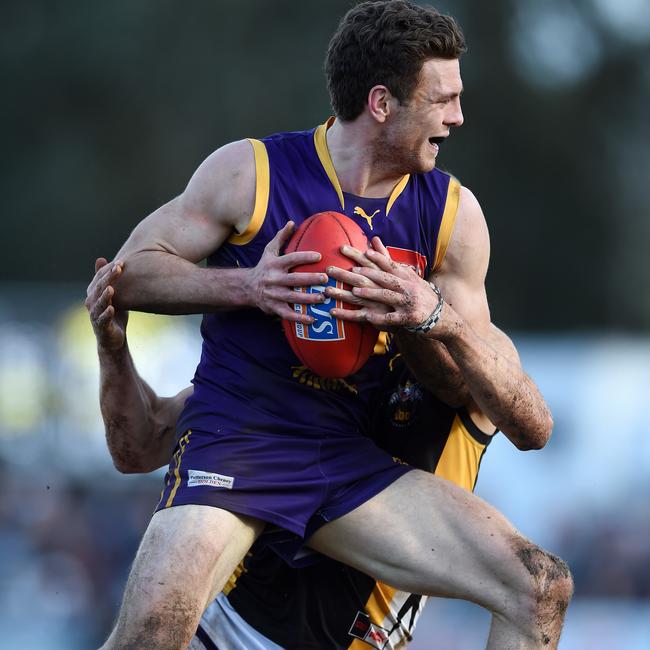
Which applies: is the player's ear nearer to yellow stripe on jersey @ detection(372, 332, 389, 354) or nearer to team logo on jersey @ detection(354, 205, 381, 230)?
team logo on jersey @ detection(354, 205, 381, 230)

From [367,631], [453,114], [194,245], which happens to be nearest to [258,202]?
[194,245]

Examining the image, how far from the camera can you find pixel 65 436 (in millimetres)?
11711

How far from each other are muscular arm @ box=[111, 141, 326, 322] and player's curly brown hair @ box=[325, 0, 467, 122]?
46 cm

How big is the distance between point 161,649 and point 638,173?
57.2 ft

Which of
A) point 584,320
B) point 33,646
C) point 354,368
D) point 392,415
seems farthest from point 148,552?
point 584,320

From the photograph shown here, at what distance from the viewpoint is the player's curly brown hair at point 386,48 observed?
501 cm

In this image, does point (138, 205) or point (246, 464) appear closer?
point (246, 464)

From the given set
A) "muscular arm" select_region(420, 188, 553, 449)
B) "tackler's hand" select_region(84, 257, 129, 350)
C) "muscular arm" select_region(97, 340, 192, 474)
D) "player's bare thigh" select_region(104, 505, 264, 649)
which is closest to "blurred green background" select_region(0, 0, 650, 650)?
"muscular arm" select_region(97, 340, 192, 474)

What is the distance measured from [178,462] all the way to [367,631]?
3.95 feet

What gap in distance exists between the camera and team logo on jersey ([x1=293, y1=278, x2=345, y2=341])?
4.63 m

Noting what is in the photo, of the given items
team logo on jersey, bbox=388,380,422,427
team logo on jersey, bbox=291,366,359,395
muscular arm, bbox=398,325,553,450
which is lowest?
team logo on jersey, bbox=388,380,422,427

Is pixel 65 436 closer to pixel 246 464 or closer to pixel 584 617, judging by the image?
pixel 584 617

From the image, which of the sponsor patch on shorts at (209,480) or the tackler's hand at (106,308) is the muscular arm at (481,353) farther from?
the tackler's hand at (106,308)

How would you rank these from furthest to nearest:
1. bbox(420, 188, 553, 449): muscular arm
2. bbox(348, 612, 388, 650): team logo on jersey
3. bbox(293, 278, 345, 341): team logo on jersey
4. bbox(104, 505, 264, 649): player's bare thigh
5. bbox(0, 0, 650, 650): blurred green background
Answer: bbox(0, 0, 650, 650): blurred green background, bbox(348, 612, 388, 650): team logo on jersey, bbox(420, 188, 553, 449): muscular arm, bbox(293, 278, 345, 341): team logo on jersey, bbox(104, 505, 264, 649): player's bare thigh
